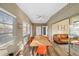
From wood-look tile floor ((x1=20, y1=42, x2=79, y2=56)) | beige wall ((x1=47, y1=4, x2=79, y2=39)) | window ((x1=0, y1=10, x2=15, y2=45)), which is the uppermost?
beige wall ((x1=47, y1=4, x2=79, y2=39))

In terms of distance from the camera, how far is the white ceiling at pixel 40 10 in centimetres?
194

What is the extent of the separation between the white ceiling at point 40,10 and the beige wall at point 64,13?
69 mm

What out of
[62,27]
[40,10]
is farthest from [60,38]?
[40,10]

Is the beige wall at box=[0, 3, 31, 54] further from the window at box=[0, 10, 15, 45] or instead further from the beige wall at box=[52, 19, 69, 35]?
the beige wall at box=[52, 19, 69, 35]

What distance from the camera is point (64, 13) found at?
1958mm

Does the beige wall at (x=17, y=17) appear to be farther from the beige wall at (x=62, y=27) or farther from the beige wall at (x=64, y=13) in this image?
the beige wall at (x=62, y=27)

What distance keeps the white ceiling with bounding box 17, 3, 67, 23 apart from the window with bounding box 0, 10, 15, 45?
12.9 inches

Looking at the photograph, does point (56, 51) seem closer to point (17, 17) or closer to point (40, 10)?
point (40, 10)

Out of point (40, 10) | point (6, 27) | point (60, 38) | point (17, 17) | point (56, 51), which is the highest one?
point (40, 10)

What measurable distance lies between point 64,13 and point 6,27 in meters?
1.07

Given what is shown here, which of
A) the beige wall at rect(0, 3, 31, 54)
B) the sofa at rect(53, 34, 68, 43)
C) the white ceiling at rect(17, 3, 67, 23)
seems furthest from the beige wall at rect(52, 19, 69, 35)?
the beige wall at rect(0, 3, 31, 54)

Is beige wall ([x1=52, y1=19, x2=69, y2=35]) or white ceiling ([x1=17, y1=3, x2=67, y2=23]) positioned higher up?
white ceiling ([x1=17, y1=3, x2=67, y2=23])

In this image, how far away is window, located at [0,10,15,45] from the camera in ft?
5.68

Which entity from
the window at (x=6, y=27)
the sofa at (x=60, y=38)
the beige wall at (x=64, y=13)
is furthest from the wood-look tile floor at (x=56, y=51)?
the window at (x=6, y=27)
